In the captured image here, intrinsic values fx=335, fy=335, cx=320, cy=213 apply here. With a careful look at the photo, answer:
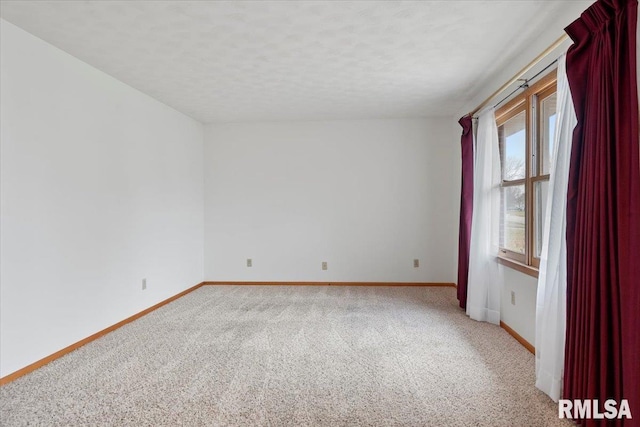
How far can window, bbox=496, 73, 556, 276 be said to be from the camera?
269 cm

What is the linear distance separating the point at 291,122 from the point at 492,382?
420 centimetres

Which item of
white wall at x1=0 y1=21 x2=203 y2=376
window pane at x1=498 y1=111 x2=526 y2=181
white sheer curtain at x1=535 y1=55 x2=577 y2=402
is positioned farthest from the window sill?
white wall at x1=0 y1=21 x2=203 y2=376

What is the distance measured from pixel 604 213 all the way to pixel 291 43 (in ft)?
7.63

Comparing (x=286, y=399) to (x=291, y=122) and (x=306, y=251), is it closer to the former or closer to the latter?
(x=306, y=251)

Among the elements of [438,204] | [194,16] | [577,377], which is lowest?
[577,377]

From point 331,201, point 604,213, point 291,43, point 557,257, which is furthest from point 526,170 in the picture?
point 331,201

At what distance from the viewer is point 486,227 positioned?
134 inches

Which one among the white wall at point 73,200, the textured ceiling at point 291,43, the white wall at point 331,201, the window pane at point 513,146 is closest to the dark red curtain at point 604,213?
the textured ceiling at point 291,43

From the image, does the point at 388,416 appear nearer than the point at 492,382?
Yes

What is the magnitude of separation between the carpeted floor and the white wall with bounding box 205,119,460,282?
57.0 inches

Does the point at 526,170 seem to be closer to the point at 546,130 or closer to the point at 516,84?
the point at 546,130

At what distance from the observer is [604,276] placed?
5.27ft

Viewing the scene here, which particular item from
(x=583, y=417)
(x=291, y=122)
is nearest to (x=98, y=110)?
(x=291, y=122)

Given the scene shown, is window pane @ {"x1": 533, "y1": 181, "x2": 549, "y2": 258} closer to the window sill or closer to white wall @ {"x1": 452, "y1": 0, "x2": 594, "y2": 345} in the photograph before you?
the window sill
